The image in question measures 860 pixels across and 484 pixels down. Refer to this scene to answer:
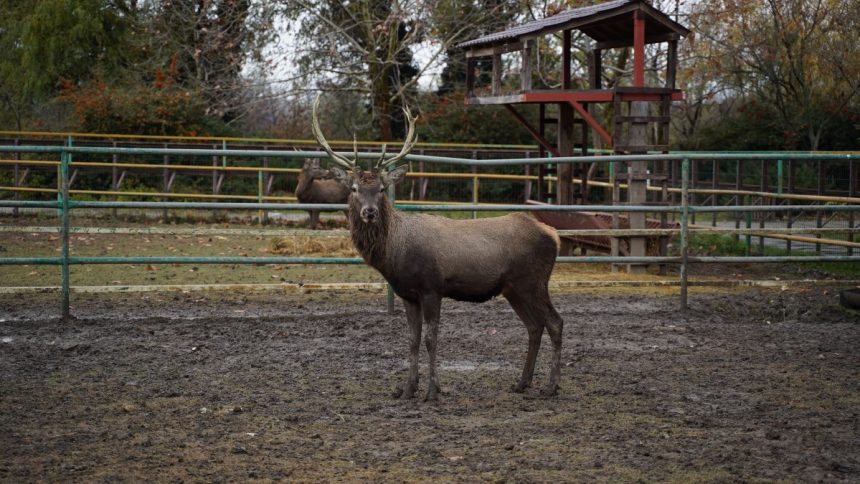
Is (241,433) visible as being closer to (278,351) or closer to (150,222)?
(278,351)

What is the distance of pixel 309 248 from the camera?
50.5 ft

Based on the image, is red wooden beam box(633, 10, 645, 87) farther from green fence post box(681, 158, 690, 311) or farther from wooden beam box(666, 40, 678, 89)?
green fence post box(681, 158, 690, 311)

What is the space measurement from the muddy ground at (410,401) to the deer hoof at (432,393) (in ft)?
0.26

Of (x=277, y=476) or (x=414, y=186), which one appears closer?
(x=277, y=476)

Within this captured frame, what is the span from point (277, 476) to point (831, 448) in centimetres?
320

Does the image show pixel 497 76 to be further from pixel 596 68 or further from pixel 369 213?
pixel 369 213

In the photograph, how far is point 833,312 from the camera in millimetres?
10469

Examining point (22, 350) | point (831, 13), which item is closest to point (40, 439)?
point (22, 350)

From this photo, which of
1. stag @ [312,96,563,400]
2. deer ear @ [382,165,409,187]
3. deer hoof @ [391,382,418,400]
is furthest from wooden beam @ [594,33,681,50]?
deer hoof @ [391,382,418,400]

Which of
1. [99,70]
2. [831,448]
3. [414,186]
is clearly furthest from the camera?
[99,70]

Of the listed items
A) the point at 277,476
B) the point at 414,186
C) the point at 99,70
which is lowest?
the point at 277,476

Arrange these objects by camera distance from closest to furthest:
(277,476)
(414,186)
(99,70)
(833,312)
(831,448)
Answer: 1. (277,476)
2. (831,448)
3. (833,312)
4. (414,186)
5. (99,70)

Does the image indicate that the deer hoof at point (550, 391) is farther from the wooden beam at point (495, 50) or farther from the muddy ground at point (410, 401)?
the wooden beam at point (495, 50)

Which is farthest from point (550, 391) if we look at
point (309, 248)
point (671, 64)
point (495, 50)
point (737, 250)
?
point (737, 250)
